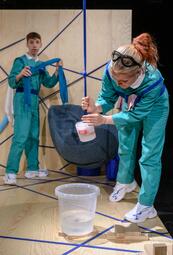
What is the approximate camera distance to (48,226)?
2184mm

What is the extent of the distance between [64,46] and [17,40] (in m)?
0.35

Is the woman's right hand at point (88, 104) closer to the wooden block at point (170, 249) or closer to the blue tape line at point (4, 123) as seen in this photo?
the wooden block at point (170, 249)

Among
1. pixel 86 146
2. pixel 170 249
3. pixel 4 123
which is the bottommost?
pixel 170 249

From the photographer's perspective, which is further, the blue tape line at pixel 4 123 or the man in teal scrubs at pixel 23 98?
the blue tape line at pixel 4 123

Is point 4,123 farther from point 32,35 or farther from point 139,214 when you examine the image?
point 139,214

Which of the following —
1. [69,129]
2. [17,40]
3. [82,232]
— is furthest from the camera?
[17,40]

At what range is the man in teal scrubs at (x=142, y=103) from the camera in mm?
2078

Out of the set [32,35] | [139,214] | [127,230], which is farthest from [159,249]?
[32,35]

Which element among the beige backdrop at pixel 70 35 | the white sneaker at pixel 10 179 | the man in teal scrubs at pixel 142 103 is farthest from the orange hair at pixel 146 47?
the white sneaker at pixel 10 179

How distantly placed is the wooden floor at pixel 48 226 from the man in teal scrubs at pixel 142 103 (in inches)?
6.1

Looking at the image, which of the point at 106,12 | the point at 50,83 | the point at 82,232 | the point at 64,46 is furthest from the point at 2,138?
the point at 82,232

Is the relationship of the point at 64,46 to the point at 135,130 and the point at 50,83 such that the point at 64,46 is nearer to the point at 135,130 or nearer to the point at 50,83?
the point at 50,83

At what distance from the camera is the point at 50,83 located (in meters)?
3.10

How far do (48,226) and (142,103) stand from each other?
774 mm
